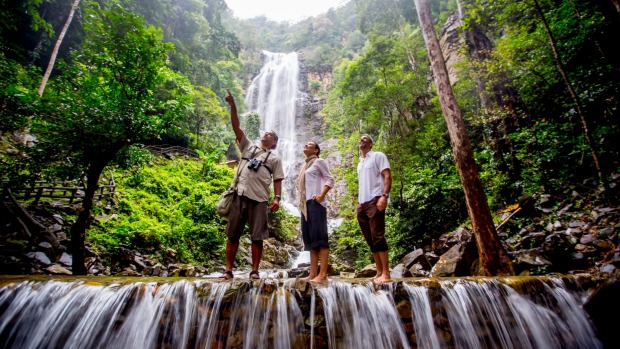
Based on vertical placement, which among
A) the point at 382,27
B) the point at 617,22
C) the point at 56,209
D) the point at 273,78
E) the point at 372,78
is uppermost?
the point at 273,78

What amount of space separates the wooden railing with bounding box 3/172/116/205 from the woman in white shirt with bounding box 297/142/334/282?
656cm

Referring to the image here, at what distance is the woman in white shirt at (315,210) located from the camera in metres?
3.36

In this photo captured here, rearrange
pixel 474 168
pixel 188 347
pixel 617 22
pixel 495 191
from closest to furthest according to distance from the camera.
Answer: pixel 188 347
pixel 474 168
pixel 617 22
pixel 495 191

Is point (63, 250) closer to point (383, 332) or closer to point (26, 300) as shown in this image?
point (26, 300)

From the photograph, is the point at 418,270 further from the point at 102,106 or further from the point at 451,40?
the point at 451,40

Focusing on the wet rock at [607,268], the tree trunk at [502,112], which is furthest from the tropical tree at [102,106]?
the tree trunk at [502,112]

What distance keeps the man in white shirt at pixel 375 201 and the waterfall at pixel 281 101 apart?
21918 millimetres

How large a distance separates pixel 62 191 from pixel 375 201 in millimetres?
10698

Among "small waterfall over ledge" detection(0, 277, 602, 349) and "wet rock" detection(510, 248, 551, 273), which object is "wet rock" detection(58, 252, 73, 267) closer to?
"small waterfall over ledge" detection(0, 277, 602, 349)

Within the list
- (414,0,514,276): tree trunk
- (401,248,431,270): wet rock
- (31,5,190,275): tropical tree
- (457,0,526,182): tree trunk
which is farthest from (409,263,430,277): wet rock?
(31,5,190,275): tropical tree

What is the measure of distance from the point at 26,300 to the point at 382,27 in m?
22.3

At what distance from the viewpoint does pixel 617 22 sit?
21.4 ft

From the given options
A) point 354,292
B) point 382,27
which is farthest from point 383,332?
point 382,27

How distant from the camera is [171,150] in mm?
17344
